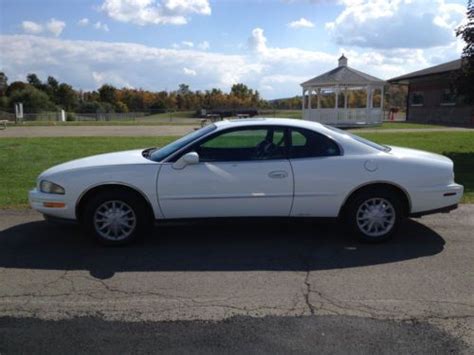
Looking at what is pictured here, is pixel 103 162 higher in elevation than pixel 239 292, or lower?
higher

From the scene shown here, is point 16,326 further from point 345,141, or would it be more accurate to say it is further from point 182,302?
point 345,141

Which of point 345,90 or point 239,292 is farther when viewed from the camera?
point 345,90

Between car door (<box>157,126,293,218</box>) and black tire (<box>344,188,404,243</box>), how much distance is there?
29.3 inches

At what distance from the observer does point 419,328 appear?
3.83 metres

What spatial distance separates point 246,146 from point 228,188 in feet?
2.17

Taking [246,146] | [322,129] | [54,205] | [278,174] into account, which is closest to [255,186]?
[278,174]

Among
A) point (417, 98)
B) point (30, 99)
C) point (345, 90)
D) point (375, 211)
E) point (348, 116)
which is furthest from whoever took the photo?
point (30, 99)

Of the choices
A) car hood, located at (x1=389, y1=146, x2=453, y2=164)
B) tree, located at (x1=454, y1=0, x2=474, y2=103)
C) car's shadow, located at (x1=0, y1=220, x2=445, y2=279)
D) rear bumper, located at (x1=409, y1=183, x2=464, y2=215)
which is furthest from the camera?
tree, located at (x1=454, y1=0, x2=474, y2=103)

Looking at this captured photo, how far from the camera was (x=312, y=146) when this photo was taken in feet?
19.5

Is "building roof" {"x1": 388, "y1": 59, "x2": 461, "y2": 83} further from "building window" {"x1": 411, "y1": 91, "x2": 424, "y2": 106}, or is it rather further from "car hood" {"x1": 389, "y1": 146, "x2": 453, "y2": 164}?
"car hood" {"x1": 389, "y1": 146, "x2": 453, "y2": 164}

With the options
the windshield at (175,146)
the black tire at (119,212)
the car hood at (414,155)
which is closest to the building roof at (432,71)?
the car hood at (414,155)

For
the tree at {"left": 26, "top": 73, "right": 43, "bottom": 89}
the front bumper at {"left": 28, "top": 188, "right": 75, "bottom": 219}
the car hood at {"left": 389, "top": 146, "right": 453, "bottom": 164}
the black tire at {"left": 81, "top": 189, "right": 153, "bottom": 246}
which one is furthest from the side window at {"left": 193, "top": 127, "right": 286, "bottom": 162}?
the tree at {"left": 26, "top": 73, "right": 43, "bottom": 89}

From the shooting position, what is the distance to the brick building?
3597 cm

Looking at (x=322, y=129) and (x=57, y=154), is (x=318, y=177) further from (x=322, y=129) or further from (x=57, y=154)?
(x=57, y=154)
